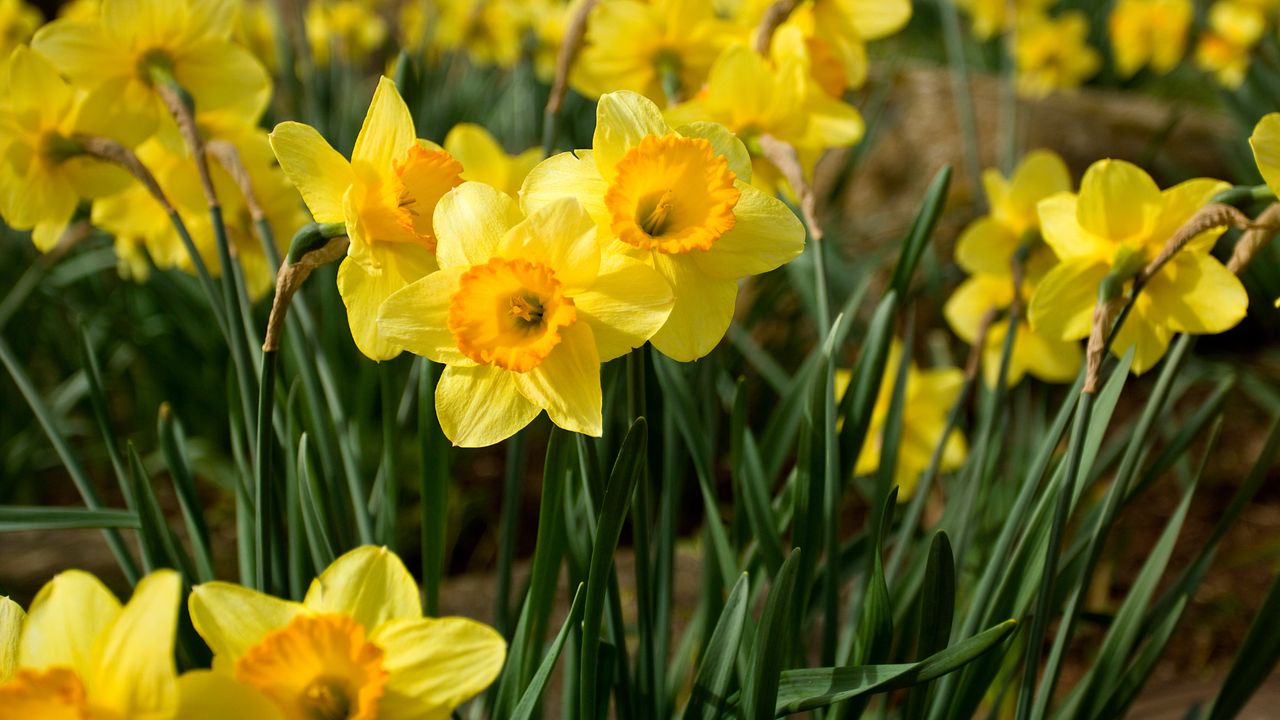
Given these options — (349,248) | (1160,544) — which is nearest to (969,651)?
(1160,544)

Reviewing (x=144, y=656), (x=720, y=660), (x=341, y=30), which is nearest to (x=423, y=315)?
(x=144, y=656)

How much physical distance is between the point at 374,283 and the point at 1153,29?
3786mm

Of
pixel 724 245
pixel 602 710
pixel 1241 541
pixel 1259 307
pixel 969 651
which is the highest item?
pixel 724 245

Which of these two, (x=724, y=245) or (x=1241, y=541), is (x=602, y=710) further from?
(x=1241, y=541)

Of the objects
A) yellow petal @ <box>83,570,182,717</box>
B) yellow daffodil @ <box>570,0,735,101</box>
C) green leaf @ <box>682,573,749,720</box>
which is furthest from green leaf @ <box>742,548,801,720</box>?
yellow daffodil @ <box>570,0,735,101</box>

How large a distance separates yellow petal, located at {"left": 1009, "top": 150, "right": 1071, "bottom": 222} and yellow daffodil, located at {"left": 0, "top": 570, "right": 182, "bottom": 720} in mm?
1095

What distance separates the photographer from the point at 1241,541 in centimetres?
239

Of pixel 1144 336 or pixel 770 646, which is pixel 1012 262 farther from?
pixel 770 646

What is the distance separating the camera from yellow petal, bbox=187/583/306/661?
22.4 inches

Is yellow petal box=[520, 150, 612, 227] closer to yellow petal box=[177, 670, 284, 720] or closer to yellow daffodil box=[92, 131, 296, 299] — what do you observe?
yellow petal box=[177, 670, 284, 720]

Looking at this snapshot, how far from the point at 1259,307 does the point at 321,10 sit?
3372 mm

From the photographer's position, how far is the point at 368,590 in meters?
0.61

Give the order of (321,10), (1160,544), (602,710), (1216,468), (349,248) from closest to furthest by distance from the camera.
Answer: (349,248)
(602,710)
(1160,544)
(1216,468)
(321,10)

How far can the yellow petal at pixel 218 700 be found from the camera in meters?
0.52
